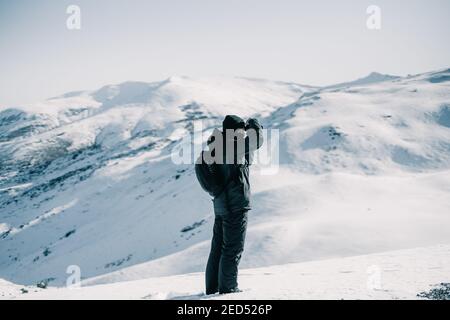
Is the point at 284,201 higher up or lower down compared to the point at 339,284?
lower down

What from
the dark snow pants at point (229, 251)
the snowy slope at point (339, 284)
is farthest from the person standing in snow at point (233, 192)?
the snowy slope at point (339, 284)

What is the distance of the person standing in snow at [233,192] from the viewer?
5797 mm

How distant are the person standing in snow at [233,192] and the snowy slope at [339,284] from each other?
0.40 metres

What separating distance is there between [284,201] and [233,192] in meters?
20.5

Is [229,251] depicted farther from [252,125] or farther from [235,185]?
[252,125]

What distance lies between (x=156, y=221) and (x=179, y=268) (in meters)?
15.1

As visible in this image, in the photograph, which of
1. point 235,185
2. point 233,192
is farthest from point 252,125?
point 233,192

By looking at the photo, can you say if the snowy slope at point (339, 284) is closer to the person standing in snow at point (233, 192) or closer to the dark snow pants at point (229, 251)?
the dark snow pants at point (229, 251)

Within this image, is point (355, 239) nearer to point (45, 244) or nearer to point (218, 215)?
point (218, 215)

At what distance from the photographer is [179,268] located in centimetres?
2061

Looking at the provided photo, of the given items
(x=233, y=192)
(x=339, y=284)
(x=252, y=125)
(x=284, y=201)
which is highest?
Answer: (x=252, y=125)

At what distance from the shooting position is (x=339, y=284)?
5973mm

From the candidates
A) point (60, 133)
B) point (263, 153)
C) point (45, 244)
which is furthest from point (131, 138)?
point (263, 153)

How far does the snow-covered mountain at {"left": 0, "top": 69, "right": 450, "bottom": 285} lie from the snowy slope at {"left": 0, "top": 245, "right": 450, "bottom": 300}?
7870 millimetres
